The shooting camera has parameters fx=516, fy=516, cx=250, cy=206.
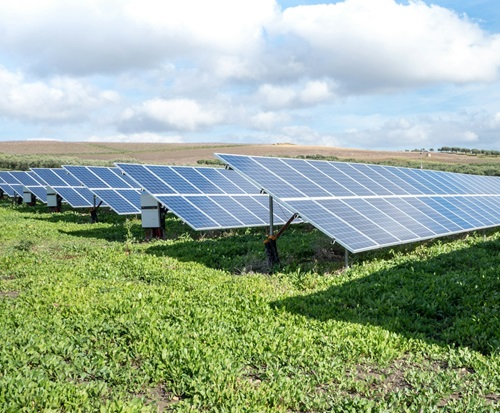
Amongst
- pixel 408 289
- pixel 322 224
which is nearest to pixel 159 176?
pixel 322 224

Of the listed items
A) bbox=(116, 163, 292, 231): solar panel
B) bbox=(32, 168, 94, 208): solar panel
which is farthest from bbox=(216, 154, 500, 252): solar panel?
bbox=(32, 168, 94, 208): solar panel

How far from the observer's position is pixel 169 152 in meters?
83.1

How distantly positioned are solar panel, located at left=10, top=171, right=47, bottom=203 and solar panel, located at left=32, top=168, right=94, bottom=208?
5.03 feet

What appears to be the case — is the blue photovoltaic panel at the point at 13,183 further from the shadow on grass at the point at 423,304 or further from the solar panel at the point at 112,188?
the shadow on grass at the point at 423,304

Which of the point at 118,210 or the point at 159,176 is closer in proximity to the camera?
the point at 159,176

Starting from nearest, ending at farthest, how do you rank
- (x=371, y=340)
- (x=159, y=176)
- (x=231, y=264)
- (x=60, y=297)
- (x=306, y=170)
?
1. (x=371, y=340)
2. (x=60, y=297)
3. (x=231, y=264)
4. (x=306, y=170)
5. (x=159, y=176)

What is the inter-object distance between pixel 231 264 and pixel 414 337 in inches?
232

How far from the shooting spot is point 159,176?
1895 centimetres

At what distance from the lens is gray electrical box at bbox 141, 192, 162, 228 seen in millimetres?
17625

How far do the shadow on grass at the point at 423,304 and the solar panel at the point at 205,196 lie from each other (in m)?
6.73

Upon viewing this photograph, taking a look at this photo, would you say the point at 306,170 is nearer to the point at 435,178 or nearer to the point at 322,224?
the point at 322,224

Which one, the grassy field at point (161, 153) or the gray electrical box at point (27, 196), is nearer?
the gray electrical box at point (27, 196)

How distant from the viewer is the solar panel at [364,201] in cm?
1195

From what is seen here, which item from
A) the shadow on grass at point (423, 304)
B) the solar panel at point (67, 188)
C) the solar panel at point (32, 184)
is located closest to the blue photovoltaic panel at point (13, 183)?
the solar panel at point (32, 184)
